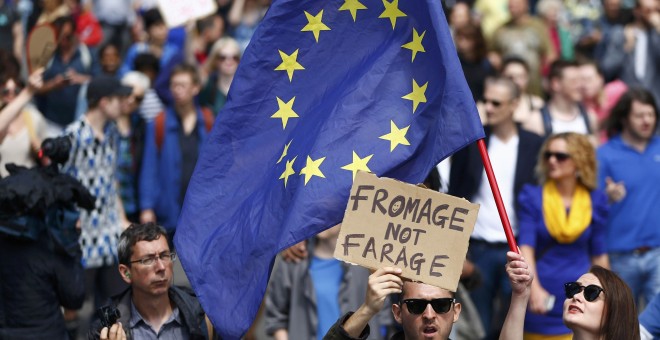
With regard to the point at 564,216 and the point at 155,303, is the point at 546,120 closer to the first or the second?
the point at 564,216

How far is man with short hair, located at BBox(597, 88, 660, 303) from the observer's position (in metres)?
10.9

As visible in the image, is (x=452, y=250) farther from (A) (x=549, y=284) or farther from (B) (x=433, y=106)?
(A) (x=549, y=284)

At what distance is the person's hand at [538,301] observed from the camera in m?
9.94

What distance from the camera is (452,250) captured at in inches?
265

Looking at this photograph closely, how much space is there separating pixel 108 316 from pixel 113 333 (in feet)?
0.33

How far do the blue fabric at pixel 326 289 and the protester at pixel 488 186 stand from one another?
1.57 metres

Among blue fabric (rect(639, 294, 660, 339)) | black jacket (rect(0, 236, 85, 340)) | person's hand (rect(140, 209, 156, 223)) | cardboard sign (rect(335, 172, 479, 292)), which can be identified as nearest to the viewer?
cardboard sign (rect(335, 172, 479, 292))

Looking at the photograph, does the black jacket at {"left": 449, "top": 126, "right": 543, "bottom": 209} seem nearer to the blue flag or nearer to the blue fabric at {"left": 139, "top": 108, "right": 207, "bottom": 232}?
the blue fabric at {"left": 139, "top": 108, "right": 207, "bottom": 232}

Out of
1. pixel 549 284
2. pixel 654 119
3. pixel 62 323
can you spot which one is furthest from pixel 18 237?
pixel 654 119

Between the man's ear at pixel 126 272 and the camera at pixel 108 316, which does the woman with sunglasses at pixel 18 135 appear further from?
the camera at pixel 108 316

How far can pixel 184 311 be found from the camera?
7.69m

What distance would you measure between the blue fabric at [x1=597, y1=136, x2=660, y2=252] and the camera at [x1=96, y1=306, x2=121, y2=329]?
4.67m

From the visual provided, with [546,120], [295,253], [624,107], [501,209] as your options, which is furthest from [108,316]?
[546,120]

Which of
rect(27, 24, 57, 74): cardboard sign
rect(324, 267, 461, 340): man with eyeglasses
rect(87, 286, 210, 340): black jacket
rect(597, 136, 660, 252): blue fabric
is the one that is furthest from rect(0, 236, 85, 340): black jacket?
rect(597, 136, 660, 252): blue fabric
